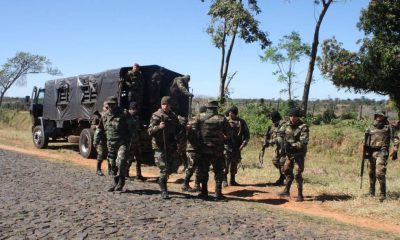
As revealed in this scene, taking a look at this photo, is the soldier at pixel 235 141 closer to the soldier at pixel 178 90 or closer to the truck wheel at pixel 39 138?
the soldier at pixel 178 90

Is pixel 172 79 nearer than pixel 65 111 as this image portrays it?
Yes

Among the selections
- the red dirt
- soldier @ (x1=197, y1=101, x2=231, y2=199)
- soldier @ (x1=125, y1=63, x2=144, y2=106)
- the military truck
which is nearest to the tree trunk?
the military truck

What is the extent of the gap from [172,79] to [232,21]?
11.4 m

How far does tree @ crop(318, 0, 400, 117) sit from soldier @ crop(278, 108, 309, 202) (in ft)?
39.4

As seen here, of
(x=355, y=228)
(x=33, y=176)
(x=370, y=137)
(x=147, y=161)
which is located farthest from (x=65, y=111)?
(x=355, y=228)

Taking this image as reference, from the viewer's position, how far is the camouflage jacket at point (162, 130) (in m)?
8.95

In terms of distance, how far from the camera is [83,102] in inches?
637

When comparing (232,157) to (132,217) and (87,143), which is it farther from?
(87,143)

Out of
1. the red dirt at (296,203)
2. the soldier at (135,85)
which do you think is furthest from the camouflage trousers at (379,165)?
the soldier at (135,85)

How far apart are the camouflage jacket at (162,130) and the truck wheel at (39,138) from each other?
1097 cm

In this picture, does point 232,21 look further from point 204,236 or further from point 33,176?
point 204,236

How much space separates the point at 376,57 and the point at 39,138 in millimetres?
15203

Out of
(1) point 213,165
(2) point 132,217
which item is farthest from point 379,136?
(2) point 132,217

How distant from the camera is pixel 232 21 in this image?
25062mm
